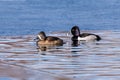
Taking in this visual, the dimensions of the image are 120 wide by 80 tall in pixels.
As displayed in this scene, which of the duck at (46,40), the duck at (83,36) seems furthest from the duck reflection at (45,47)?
the duck at (83,36)

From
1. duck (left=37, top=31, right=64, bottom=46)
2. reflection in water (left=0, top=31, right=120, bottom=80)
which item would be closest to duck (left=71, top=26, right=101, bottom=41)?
reflection in water (left=0, top=31, right=120, bottom=80)

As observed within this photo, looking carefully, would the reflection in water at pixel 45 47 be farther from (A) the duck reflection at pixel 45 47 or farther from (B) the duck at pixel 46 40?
(B) the duck at pixel 46 40

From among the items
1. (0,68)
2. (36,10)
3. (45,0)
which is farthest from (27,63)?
(45,0)

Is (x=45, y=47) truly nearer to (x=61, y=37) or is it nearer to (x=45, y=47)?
(x=45, y=47)

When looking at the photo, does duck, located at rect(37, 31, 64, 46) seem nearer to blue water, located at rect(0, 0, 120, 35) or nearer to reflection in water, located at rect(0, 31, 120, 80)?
reflection in water, located at rect(0, 31, 120, 80)

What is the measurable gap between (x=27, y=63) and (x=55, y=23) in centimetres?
1028

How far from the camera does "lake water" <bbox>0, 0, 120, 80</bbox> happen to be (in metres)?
13.3

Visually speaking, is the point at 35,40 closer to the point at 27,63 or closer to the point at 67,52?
the point at 67,52

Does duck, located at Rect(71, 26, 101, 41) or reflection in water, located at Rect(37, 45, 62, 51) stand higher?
duck, located at Rect(71, 26, 101, 41)

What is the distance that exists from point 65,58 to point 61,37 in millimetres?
6423

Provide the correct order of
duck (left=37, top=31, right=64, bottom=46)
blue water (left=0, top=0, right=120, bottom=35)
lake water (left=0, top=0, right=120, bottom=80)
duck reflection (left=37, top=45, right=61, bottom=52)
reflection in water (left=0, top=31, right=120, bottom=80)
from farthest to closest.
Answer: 1. blue water (left=0, top=0, right=120, bottom=35)
2. duck (left=37, top=31, right=64, bottom=46)
3. duck reflection (left=37, top=45, right=61, bottom=52)
4. lake water (left=0, top=0, right=120, bottom=80)
5. reflection in water (left=0, top=31, right=120, bottom=80)

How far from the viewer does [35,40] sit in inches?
814

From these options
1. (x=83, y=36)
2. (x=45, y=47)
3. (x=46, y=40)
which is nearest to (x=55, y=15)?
(x=83, y=36)

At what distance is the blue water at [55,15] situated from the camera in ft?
78.9
